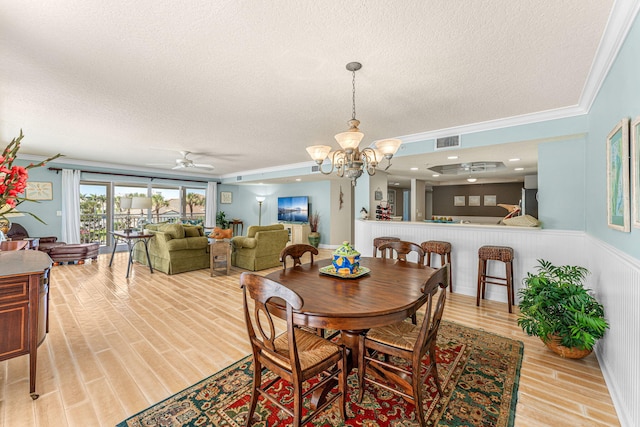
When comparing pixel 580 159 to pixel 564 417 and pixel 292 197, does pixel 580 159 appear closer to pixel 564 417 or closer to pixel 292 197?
pixel 564 417

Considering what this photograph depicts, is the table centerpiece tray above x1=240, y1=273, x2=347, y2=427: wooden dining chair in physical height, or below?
above

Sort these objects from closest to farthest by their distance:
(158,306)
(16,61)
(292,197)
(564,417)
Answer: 1. (564,417)
2. (16,61)
3. (158,306)
4. (292,197)

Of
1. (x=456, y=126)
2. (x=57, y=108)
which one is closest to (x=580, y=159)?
(x=456, y=126)

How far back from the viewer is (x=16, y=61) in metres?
2.12

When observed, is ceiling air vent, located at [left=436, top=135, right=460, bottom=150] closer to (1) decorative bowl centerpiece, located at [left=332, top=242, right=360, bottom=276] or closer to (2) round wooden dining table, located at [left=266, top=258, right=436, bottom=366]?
(2) round wooden dining table, located at [left=266, top=258, right=436, bottom=366]

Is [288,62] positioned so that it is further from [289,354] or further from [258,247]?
[258,247]

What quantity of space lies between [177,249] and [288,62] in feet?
14.0

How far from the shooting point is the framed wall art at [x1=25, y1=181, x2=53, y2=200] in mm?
5969

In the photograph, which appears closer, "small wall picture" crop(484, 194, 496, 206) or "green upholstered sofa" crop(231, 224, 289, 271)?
"green upholstered sofa" crop(231, 224, 289, 271)

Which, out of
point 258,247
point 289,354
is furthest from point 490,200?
point 289,354

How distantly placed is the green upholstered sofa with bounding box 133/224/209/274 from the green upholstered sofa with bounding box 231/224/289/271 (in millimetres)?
641

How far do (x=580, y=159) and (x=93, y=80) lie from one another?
5152 mm

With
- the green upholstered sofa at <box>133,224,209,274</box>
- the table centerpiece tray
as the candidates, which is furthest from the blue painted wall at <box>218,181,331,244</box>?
→ the table centerpiece tray

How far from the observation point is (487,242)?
3842mm
